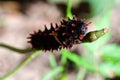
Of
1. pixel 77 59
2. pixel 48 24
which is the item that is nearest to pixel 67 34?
pixel 77 59

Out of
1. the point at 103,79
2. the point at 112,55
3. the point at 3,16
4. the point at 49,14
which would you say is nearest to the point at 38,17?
the point at 49,14

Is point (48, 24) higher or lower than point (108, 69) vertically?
higher

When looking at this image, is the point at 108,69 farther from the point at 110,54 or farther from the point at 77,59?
the point at 77,59

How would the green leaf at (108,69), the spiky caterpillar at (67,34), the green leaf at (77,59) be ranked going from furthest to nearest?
the green leaf at (108,69)
the green leaf at (77,59)
the spiky caterpillar at (67,34)

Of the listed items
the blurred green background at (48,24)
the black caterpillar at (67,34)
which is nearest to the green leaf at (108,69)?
the blurred green background at (48,24)

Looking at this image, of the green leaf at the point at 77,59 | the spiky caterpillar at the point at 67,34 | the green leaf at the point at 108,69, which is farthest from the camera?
the green leaf at the point at 108,69

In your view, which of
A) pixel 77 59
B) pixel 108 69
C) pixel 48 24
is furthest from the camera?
pixel 48 24

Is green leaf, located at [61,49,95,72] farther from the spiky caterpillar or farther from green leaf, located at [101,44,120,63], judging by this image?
the spiky caterpillar

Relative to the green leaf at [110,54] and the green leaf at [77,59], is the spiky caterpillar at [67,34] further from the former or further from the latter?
the green leaf at [110,54]

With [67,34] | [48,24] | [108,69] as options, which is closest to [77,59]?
[108,69]

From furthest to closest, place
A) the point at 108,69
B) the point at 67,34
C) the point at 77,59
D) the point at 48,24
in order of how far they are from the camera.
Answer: the point at 48,24 < the point at 108,69 < the point at 77,59 < the point at 67,34

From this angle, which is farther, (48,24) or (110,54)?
(48,24)
